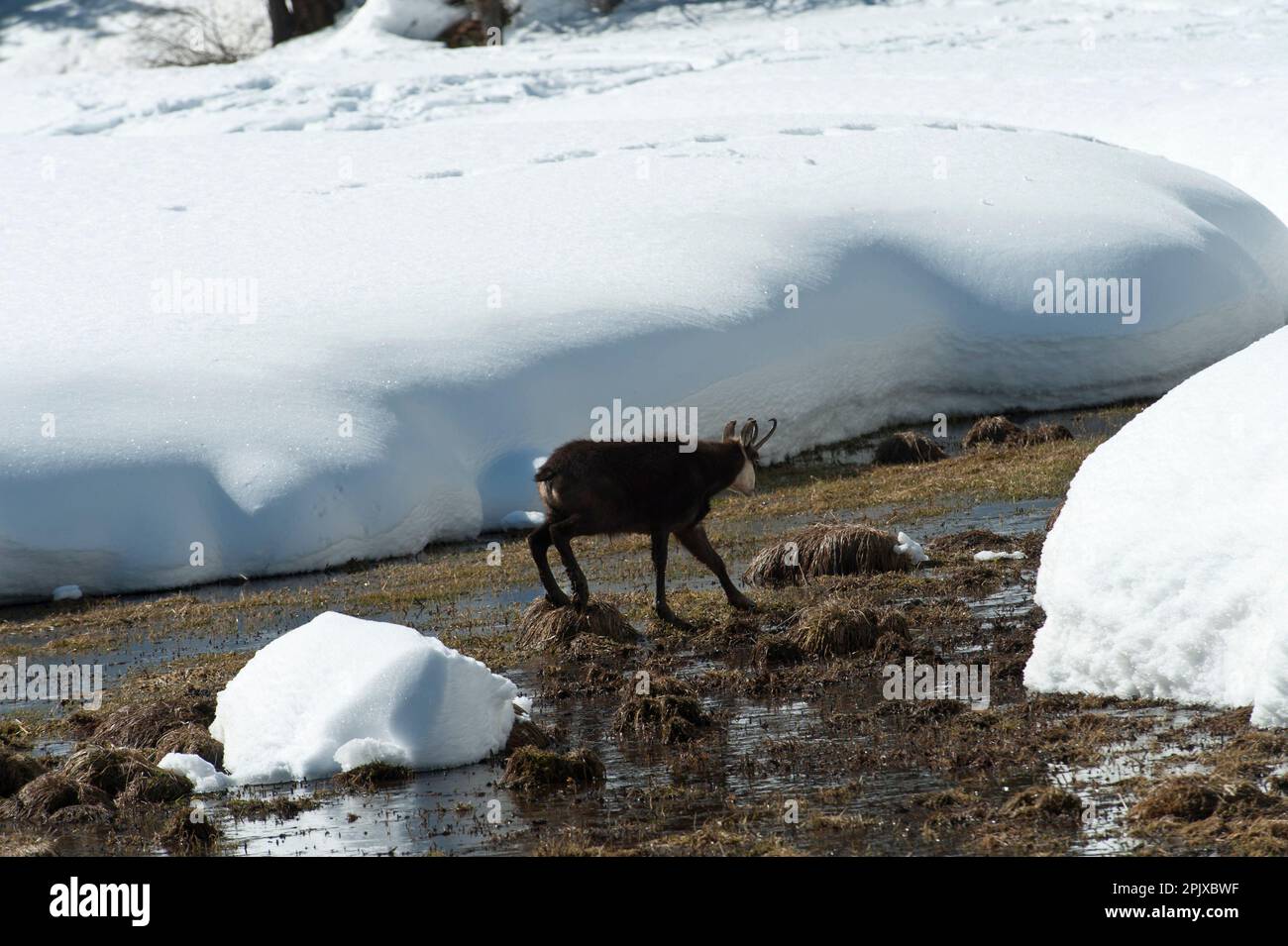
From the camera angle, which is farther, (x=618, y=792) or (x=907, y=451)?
(x=907, y=451)

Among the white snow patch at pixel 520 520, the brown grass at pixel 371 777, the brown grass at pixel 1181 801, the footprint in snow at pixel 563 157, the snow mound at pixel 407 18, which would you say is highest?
the snow mound at pixel 407 18

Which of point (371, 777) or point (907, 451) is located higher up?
point (371, 777)

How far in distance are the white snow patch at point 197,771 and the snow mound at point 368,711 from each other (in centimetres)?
9

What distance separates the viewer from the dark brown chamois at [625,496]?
12.5 metres

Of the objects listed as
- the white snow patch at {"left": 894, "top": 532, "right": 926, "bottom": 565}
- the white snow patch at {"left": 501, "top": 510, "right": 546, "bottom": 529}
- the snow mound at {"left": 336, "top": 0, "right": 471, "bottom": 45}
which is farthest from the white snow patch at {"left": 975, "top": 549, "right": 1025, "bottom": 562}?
the snow mound at {"left": 336, "top": 0, "right": 471, "bottom": 45}

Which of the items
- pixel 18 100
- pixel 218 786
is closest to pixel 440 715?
pixel 218 786

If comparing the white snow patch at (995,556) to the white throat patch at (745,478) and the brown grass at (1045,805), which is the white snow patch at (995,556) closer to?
the white throat patch at (745,478)

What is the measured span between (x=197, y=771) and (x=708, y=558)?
478 centimetres

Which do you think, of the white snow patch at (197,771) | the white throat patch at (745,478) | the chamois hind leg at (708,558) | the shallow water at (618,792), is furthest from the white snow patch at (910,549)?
the white snow patch at (197,771)

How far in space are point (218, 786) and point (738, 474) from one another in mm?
5254

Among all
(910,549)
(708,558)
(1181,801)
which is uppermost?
(1181,801)

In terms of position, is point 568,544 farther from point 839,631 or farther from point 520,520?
point 520,520

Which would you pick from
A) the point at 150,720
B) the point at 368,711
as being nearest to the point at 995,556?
the point at 368,711

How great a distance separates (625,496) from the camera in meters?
12.6
